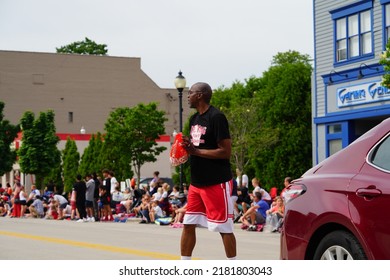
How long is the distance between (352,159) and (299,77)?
205ft

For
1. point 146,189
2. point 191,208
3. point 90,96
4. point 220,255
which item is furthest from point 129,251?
point 90,96

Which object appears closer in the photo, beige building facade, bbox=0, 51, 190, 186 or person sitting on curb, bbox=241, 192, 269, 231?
person sitting on curb, bbox=241, 192, 269, 231

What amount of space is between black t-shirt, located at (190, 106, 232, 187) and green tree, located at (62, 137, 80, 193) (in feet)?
222

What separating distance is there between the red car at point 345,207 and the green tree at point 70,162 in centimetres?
6982

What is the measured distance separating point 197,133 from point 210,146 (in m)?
0.21

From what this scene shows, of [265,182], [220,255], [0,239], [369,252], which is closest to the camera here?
[369,252]

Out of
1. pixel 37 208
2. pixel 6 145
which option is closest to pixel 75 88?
pixel 6 145

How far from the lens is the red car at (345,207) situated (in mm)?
7109

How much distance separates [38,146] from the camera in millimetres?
59531

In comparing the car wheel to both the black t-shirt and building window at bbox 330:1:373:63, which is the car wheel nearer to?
the black t-shirt

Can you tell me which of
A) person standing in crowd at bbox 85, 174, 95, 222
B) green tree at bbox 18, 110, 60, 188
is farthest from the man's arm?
green tree at bbox 18, 110, 60, 188

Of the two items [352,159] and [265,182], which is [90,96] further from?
[352,159]

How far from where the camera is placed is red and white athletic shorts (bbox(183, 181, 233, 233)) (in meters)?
9.86

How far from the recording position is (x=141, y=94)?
3866 inches
